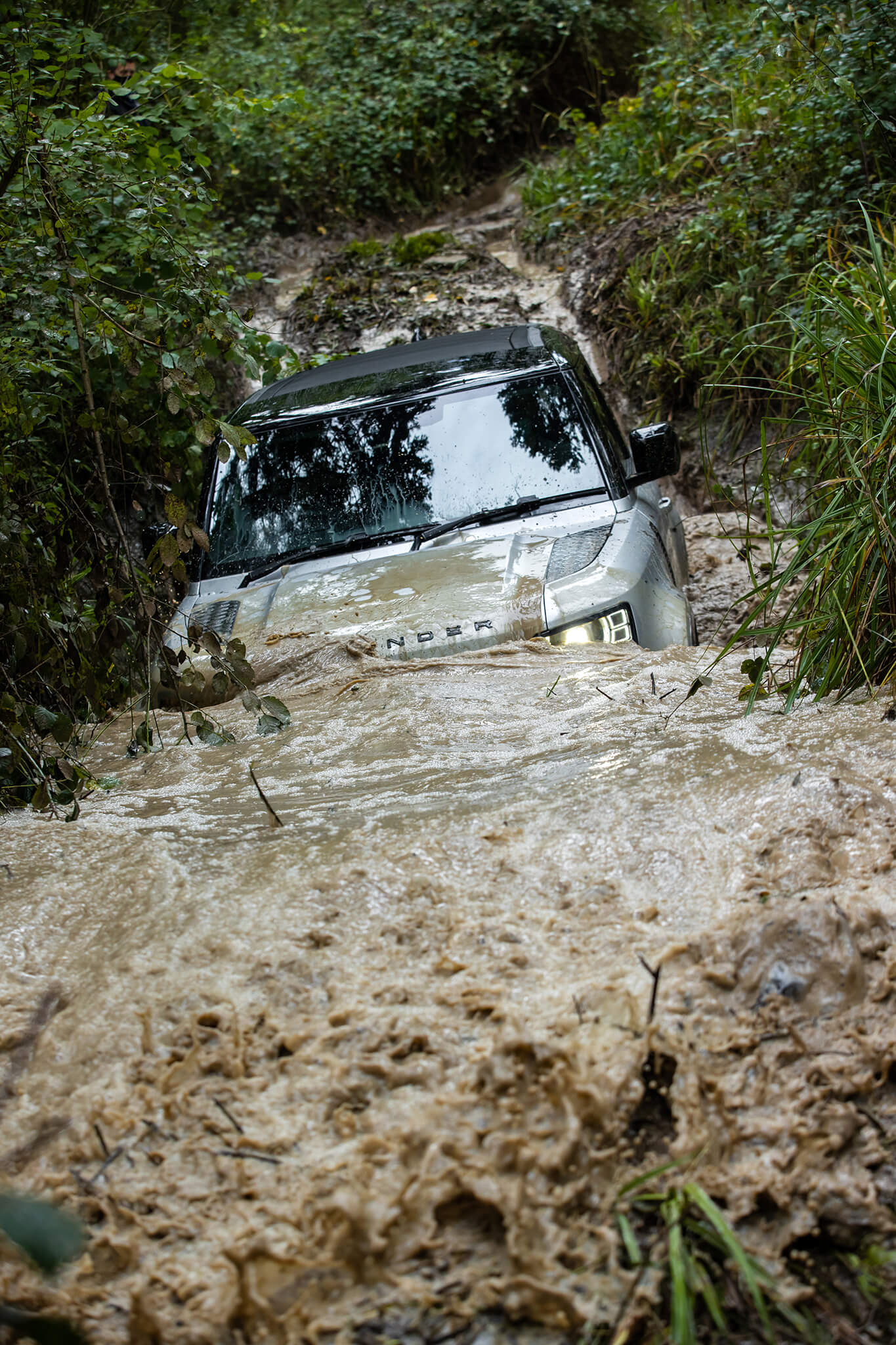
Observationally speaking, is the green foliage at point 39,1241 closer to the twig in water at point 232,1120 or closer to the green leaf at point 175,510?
the twig in water at point 232,1120

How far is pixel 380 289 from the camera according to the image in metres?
10.6

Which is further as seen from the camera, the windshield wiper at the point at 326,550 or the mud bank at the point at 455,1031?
the windshield wiper at the point at 326,550

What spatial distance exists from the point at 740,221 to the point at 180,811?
646cm

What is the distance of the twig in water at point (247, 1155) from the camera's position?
154cm

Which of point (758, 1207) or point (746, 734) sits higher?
point (746, 734)

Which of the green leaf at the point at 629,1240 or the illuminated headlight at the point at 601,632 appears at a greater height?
the illuminated headlight at the point at 601,632

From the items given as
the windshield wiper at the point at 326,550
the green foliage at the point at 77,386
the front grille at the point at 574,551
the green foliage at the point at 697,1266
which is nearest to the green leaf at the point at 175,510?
the green foliage at the point at 77,386

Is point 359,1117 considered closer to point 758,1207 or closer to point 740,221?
point 758,1207

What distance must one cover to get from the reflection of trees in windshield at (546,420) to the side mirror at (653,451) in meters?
0.24

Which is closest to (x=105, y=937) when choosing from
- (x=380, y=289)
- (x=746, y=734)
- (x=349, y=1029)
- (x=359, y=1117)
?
(x=349, y=1029)

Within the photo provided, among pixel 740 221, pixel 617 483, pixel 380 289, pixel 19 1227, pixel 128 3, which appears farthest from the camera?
pixel 380 289

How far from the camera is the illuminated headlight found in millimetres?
3527

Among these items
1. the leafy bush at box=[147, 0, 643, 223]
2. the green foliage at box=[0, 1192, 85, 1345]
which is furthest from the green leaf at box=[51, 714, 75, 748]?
the leafy bush at box=[147, 0, 643, 223]

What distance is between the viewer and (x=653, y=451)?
4344 mm
